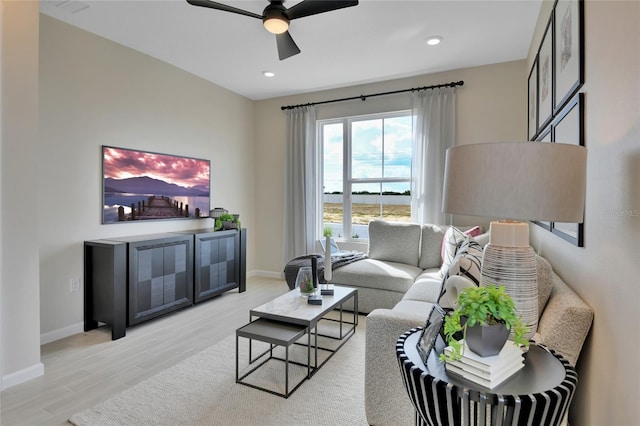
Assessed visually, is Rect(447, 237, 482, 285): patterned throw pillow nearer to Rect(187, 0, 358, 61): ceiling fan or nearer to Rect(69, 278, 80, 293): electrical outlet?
Rect(187, 0, 358, 61): ceiling fan

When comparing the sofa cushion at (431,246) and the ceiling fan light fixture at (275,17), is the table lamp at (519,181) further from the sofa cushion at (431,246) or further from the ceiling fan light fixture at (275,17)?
the sofa cushion at (431,246)

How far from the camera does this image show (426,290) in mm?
2789

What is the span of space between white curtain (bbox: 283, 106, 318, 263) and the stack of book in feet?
12.7

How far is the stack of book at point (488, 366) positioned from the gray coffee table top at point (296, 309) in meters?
1.22

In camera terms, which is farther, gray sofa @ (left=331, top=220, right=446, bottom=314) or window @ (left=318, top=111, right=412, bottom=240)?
window @ (left=318, top=111, right=412, bottom=240)

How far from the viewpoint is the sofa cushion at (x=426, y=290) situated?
2627 mm

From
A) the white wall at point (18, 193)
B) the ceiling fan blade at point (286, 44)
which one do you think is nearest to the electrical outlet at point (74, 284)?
the white wall at point (18, 193)

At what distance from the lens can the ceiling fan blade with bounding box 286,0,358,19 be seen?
7.30 ft

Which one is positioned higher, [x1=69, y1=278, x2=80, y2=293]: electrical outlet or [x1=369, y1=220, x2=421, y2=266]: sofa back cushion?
[x1=369, y1=220, x2=421, y2=266]: sofa back cushion

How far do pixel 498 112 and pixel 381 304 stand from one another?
2.56 m

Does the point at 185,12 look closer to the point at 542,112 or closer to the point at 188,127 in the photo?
the point at 188,127

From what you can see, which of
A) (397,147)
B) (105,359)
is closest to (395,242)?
(397,147)

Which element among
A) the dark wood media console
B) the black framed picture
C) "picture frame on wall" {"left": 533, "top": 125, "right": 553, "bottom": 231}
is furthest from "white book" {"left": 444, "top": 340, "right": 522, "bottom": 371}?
the dark wood media console

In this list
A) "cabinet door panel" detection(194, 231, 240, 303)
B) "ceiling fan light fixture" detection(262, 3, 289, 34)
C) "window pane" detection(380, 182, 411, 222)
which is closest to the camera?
"ceiling fan light fixture" detection(262, 3, 289, 34)
